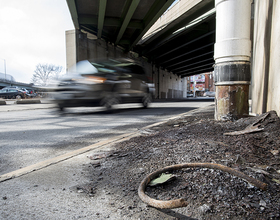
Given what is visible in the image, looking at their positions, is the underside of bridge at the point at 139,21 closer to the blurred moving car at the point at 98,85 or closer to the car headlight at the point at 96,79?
the blurred moving car at the point at 98,85

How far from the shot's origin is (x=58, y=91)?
6.66 m

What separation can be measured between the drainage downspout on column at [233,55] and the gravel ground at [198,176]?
77cm

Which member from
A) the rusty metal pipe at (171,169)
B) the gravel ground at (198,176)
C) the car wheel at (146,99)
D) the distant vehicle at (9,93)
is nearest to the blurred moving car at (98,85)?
the car wheel at (146,99)

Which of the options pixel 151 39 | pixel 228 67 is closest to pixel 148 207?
pixel 228 67

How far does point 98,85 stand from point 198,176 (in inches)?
222

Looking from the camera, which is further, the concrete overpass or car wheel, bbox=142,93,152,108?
car wheel, bbox=142,93,152,108

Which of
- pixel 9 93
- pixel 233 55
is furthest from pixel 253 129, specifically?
pixel 9 93

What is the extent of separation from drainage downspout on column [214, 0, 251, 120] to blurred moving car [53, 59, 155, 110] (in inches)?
171

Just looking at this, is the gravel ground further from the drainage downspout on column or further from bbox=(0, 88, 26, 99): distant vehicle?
bbox=(0, 88, 26, 99): distant vehicle

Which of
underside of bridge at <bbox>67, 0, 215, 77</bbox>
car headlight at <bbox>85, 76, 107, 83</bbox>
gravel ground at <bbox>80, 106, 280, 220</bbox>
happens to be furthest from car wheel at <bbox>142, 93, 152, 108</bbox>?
underside of bridge at <bbox>67, 0, 215, 77</bbox>

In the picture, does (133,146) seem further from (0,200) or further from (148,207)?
(0,200)

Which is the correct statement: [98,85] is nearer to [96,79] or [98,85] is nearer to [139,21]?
[96,79]

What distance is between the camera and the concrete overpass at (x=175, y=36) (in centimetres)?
343

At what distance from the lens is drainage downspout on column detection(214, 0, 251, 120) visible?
11.0 feet
